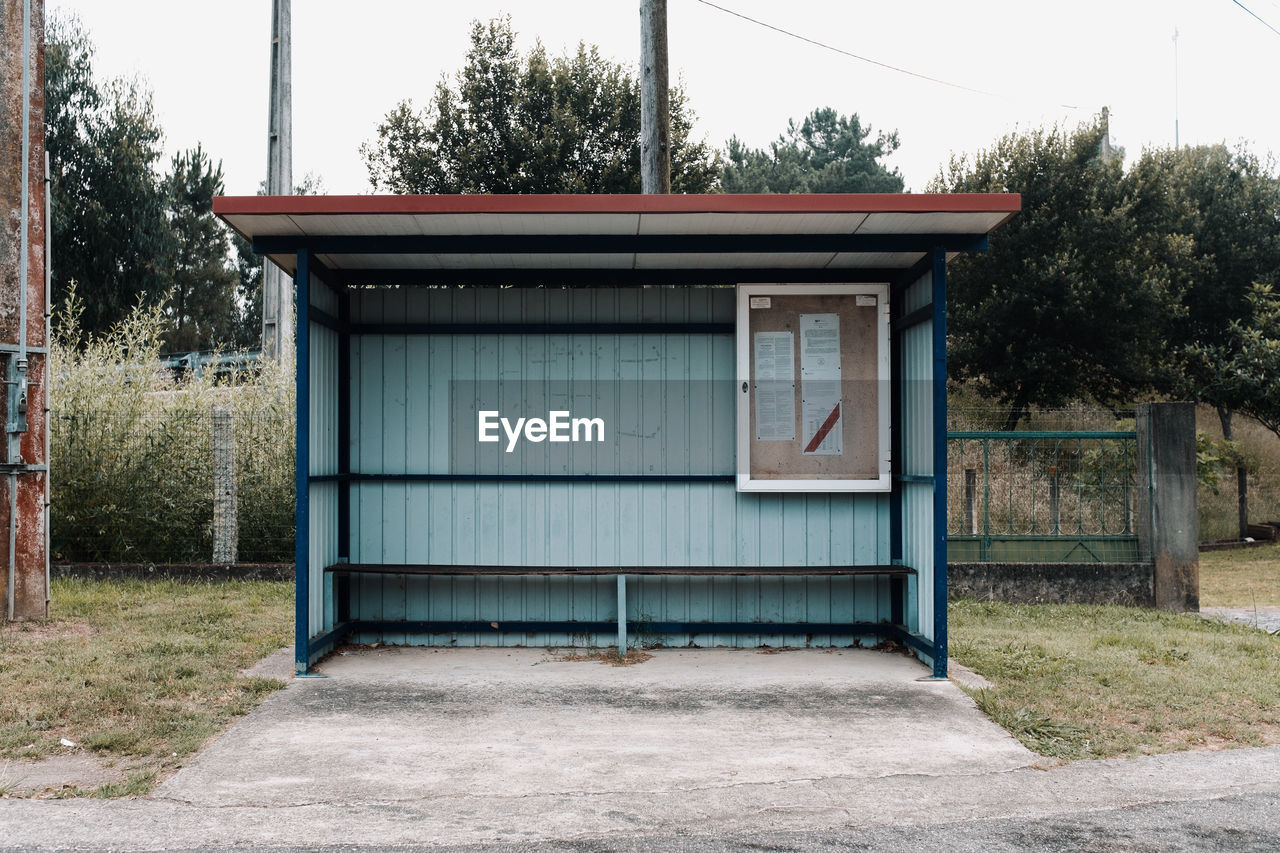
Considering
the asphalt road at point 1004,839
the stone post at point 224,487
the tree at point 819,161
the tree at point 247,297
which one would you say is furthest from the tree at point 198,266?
the asphalt road at point 1004,839

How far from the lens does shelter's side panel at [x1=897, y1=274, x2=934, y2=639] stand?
707 centimetres

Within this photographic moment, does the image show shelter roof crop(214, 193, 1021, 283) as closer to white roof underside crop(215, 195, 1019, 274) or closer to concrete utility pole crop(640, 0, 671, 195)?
white roof underside crop(215, 195, 1019, 274)

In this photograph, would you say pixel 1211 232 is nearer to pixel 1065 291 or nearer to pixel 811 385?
pixel 1065 291

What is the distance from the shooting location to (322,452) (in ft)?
24.2

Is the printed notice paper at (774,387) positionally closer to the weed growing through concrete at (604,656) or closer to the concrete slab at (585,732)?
the concrete slab at (585,732)

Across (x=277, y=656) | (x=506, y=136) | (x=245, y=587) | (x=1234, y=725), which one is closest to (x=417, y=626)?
(x=277, y=656)

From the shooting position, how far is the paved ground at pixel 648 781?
4176 mm

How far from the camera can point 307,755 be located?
5172 mm

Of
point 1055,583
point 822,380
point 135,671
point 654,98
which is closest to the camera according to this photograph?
point 135,671

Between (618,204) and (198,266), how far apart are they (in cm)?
3205

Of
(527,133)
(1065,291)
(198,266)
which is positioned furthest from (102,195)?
(1065,291)

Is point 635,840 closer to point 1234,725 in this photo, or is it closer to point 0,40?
point 1234,725

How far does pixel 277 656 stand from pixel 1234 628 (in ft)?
25.6

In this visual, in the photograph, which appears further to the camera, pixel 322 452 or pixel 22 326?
pixel 22 326
